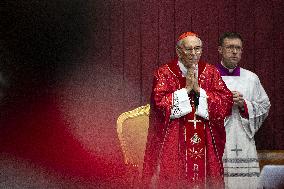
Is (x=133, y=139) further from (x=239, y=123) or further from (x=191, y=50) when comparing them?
(x=191, y=50)

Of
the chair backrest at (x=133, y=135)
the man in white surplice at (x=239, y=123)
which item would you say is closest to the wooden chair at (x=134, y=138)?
the chair backrest at (x=133, y=135)

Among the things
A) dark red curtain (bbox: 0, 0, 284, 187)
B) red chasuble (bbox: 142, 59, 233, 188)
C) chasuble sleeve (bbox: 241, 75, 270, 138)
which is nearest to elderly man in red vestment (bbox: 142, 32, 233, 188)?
red chasuble (bbox: 142, 59, 233, 188)

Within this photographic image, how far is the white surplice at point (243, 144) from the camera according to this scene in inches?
233

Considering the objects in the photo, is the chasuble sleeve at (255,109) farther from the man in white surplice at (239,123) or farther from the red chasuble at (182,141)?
the red chasuble at (182,141)

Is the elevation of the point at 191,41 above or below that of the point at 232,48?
below

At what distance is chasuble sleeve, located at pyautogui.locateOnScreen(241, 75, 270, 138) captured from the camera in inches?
231

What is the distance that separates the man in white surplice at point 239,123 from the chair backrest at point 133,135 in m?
0.83

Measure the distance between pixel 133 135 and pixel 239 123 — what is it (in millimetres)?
1064

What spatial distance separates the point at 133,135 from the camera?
18.9ft

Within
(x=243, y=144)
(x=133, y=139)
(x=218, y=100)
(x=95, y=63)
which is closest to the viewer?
(x=218, y=100)

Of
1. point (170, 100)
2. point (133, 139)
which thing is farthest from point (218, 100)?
Result: point (133, 139)

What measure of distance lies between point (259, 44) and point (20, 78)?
278 centimetres

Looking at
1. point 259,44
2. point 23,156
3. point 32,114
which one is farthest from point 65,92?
point 259,44

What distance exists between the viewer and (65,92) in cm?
682
